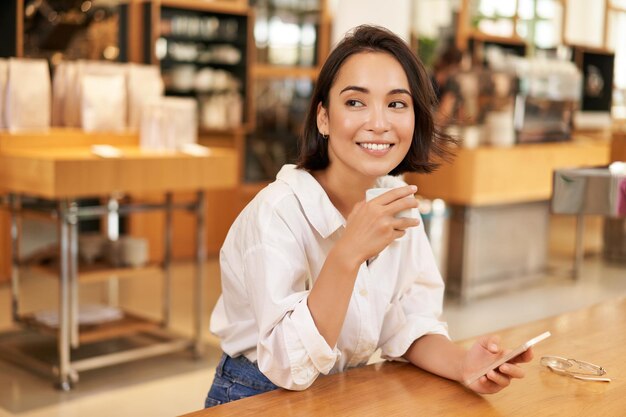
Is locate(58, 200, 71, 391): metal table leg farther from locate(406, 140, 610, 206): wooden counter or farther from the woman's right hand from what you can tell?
the woman's right hand

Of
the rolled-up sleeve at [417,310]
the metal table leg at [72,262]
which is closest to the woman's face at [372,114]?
the rolled-up sleeve at [417,310]

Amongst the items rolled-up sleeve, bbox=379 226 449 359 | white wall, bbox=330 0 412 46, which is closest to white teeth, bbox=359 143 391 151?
rolled-up sleeve, bbox=379 226 449 359

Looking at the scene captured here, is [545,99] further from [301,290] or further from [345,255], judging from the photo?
[345,255]

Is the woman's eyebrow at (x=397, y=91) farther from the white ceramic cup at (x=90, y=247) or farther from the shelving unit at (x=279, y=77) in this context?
the shelving unit at (x=279, y=77)

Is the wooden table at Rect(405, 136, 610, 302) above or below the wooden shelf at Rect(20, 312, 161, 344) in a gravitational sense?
above

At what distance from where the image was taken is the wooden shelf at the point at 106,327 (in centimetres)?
396

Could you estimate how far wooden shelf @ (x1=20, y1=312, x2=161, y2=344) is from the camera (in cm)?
396

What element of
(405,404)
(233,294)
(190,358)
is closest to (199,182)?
(190,358)

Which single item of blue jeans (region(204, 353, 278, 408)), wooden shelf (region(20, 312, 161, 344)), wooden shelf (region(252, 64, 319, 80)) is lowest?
wooden shelf (region(20, 312, 161, 344))

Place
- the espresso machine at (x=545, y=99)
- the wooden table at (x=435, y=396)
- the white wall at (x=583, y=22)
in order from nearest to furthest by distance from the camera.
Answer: the wooden table at (x=435, y=396)
the espresso machine at (x=545, y=99)
the white wall at (x=583, y=22)

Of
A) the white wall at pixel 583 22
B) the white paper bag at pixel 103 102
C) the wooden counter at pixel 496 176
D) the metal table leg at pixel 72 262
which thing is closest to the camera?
the metal table leg at pixel 72 262

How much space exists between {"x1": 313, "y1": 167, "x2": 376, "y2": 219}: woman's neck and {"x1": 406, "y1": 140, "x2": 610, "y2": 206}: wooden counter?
3.51 m

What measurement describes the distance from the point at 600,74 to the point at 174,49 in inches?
202

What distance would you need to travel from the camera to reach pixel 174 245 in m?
6.67
